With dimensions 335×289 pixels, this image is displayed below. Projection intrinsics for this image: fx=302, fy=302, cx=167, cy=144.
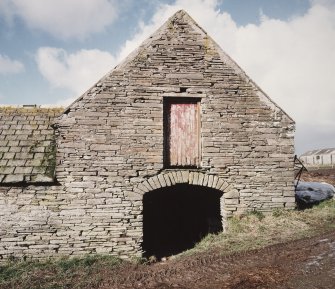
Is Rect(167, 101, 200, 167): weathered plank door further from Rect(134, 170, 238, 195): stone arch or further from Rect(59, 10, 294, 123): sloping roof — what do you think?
Rect(59, 10, 294, 123): sloping roof

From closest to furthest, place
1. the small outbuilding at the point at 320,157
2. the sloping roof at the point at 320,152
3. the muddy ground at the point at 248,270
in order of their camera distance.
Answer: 1. the muddy ground at the point at 248,270
2. the small outbuilding at the point at 320,157
3. the sloping roof at the point at 320,152

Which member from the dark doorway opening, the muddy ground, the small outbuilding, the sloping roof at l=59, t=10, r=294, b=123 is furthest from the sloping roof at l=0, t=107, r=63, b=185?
the small outbuilding

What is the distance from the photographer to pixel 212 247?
754cm

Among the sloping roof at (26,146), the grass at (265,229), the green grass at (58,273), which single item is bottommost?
the green grass at (58,273)

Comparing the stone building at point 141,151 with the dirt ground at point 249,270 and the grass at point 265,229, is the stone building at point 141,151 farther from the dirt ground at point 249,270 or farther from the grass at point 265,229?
the dirt ground at point 249,270

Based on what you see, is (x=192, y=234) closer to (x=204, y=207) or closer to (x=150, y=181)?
(x=204, y=207)

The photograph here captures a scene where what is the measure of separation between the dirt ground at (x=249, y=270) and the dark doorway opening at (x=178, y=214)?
291cm

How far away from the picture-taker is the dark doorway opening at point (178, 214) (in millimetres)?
10078

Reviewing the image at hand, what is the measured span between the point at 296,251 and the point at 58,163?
19.9 ft

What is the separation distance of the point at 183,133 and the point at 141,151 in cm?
132

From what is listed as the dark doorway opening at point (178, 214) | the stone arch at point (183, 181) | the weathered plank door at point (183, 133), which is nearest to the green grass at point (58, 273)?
the stone arch at point (183, 181)

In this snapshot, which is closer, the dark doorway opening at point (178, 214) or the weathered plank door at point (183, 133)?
the weathered plank door at point (183, 133)

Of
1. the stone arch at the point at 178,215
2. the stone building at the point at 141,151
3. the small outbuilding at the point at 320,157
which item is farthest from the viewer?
the small outbuilding at the point at 320,157

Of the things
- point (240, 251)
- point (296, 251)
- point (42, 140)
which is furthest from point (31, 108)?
point (296, 251)
